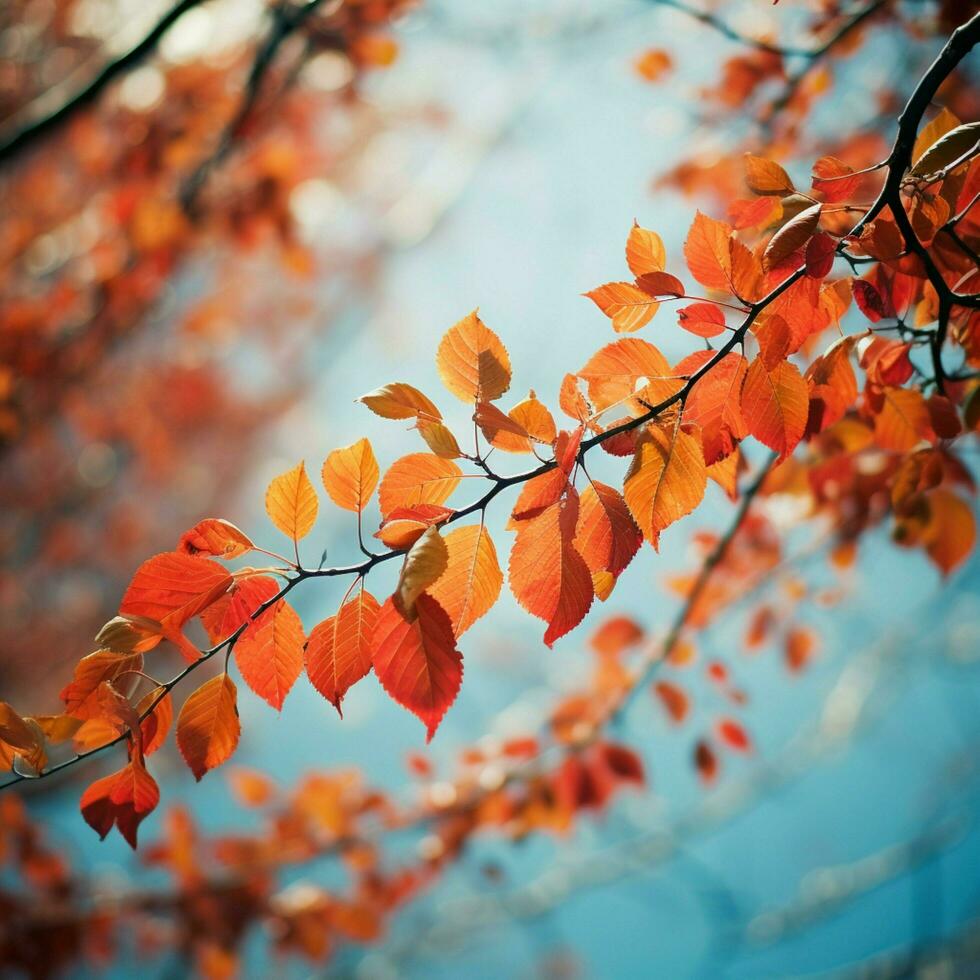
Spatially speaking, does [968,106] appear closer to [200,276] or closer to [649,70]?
[649,70]

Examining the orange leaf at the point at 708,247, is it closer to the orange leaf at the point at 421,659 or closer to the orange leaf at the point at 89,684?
the orange leaf at the point at 421,659

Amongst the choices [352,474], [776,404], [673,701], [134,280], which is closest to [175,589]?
[352,474]

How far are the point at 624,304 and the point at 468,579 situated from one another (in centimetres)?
28

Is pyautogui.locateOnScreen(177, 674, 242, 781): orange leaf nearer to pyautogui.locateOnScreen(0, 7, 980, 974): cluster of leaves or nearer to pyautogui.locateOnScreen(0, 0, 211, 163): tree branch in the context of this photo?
pyautogui.locateOnScreen(0, 7, 980, 974): cluster of leaves

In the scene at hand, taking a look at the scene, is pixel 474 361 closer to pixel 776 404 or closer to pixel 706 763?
pixel 776 404

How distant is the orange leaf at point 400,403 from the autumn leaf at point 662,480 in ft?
0.56

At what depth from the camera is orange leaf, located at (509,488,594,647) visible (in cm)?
50

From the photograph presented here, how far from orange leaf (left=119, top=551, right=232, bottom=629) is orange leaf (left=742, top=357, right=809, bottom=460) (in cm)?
46

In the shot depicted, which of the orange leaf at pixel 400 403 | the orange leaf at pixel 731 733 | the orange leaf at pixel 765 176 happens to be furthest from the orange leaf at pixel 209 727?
the orange leaf at pixel 731 733

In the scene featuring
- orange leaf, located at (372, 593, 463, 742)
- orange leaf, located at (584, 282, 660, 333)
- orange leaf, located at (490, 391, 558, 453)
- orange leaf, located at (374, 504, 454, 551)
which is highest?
orange leaf, located at (584, 282, 660, 333)

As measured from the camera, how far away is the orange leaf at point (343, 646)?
50cm

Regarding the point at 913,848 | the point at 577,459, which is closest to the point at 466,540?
the point at 577,459

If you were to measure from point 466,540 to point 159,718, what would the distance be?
0.31 meters

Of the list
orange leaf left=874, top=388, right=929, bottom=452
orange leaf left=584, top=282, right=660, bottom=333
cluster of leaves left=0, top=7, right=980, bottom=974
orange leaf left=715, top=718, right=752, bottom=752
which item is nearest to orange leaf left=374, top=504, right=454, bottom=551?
cluster of leaves left=0, top=7, right=980, bottom=974
